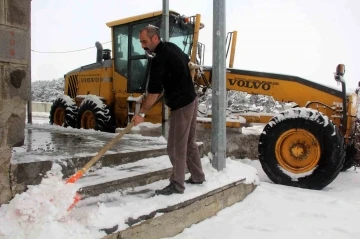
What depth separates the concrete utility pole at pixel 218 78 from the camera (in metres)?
4.23

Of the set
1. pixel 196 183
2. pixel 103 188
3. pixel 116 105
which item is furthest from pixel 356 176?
pixel 116 105

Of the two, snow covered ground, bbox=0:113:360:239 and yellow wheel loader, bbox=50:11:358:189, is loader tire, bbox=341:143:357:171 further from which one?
snow covered ground, bbox=0:113:360:239

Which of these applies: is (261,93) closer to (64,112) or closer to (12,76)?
(12,76)

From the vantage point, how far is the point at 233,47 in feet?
23.2

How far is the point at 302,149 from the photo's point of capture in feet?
17.9

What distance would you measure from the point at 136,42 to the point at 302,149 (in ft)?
15.7

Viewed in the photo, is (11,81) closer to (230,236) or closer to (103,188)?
(103,188)

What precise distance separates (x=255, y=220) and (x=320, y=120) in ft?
7.61

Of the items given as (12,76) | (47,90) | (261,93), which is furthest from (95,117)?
(47,90)

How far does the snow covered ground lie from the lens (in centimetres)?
239

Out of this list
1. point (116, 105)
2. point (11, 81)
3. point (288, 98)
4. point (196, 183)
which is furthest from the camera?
point (116, 105)

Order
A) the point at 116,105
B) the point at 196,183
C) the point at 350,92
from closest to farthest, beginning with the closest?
1. the point at 196,183
2. the point at 350,92
3. the point at 116,105

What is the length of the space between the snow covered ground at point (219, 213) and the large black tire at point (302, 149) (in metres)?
0.27

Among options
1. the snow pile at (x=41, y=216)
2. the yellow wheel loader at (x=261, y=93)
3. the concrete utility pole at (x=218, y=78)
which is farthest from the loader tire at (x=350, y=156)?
the snow pile at (x=41, y=216)
